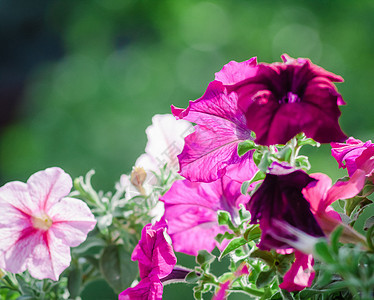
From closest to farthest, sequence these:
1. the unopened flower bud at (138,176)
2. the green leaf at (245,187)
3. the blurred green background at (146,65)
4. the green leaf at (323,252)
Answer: the green leaf at (323,252) < the green leaf at (245,187) < the unopened flower bud at (138,176) < the blurred green background at (146,65)

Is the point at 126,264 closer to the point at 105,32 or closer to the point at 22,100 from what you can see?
the point at 105,32

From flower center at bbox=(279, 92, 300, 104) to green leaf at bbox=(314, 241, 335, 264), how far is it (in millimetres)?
108

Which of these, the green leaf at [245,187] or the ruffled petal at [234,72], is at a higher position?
the ruffled petal at [234,72]

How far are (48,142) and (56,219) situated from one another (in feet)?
9.39

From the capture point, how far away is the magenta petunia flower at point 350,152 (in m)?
0.38

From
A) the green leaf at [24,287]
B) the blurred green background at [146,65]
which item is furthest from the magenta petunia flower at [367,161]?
the blurred green background at [146,65]

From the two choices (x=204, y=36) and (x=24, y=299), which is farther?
(x=204, y=36)

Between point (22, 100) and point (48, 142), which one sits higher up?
point (22, 100)

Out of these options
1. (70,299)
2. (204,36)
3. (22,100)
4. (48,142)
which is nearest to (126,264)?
(70,299)

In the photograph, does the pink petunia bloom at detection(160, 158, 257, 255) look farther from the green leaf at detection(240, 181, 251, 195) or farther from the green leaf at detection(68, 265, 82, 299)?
the green leaf at detection(68, 265, 82, 299)

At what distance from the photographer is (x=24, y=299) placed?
488mm

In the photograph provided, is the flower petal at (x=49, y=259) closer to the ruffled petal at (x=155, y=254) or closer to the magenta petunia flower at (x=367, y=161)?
the ruffled petal at (x=155, y=254)

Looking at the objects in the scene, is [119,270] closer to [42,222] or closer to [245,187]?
[42,222]

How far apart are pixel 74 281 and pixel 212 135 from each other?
0.24 m
